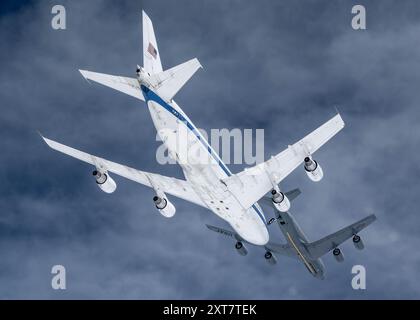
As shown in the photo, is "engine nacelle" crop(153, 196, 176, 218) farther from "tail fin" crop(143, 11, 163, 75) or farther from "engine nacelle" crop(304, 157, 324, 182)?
"engine nacelle" crop(304, 157, 324, 182)

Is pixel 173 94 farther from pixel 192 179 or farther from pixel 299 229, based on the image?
pixel 299 229

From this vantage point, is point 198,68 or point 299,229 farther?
point 299,229

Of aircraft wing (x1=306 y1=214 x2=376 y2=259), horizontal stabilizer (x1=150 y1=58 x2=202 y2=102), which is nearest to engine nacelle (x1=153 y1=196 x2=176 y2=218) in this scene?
horizontal stabilizer (x1=150 y1=58 x2=202 y2=102)

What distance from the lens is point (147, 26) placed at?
187 ft

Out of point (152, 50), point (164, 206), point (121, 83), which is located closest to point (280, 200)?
point (164, 206)

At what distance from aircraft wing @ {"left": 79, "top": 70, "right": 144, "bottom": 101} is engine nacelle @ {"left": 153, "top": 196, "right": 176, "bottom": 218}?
9.69m

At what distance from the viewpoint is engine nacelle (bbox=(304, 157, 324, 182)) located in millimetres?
53906

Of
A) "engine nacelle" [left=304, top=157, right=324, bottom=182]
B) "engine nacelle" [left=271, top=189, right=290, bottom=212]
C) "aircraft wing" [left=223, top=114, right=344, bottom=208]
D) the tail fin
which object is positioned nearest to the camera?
"engine nacelle" [left=304, top=157, right=324, bottom=182]

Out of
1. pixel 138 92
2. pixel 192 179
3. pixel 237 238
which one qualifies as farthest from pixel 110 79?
pixel 237 238

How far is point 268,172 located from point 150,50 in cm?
1531
